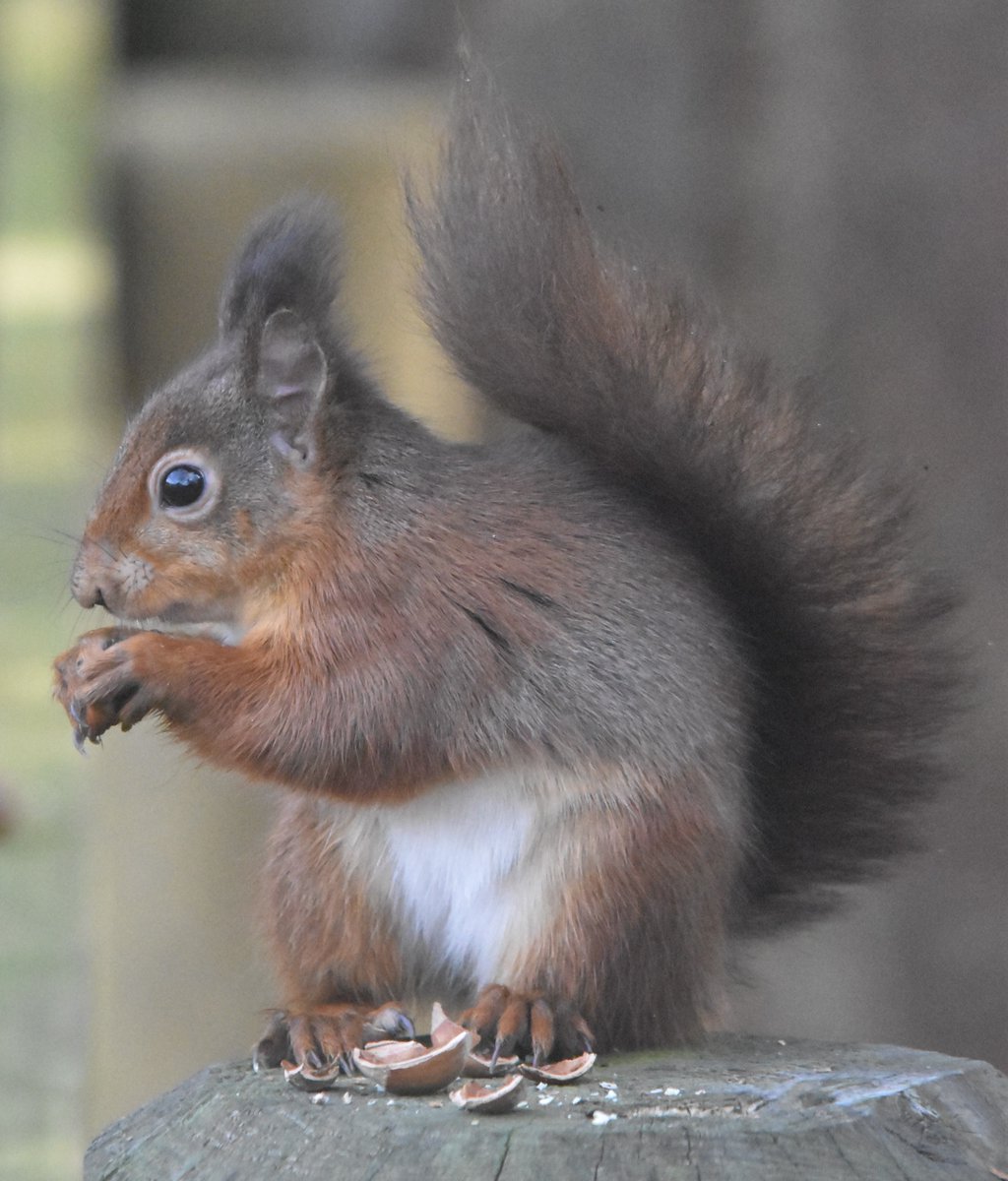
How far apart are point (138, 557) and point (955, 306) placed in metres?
1.21

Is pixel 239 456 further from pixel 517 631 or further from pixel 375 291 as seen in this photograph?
pixel 375 291

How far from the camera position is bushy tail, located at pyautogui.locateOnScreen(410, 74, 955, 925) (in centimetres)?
138

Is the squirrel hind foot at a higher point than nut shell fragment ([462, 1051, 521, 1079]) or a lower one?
higher

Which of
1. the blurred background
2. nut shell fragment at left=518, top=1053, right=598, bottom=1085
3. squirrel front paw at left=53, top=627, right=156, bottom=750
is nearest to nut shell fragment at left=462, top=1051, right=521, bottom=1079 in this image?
nut shell fragment at left=518, top=1053, right=598, bottom=1085

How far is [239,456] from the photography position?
144 cm

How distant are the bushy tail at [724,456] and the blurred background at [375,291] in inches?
21.8

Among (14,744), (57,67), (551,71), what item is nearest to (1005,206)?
(551,71)

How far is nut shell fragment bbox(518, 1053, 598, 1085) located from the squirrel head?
430 mm

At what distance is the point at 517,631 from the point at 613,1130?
430mm

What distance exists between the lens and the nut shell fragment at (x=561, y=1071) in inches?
45.9

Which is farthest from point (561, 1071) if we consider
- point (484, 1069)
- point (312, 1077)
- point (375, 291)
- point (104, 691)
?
point (375, 291)

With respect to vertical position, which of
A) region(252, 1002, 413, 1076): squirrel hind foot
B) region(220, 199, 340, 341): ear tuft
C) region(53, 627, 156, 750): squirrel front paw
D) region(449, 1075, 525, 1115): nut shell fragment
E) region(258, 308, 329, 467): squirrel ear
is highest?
region(220, 199, 340, 341): ear tuft

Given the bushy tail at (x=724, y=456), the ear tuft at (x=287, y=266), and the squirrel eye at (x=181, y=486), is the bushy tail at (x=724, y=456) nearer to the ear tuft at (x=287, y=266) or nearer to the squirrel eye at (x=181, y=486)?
the ear tuft at (x=287, y=266)

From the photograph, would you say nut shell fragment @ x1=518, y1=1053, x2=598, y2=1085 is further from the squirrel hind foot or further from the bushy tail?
the bushy tail
